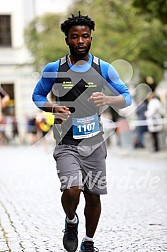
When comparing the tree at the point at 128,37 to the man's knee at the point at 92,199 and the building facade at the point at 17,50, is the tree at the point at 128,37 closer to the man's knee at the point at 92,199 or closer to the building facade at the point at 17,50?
the building facade at the point at 17,50

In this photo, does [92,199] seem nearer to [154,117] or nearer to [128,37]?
[154,117]

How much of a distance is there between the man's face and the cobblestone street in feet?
5.35

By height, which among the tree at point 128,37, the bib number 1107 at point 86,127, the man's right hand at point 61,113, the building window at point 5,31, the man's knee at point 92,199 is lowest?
the man's knee at point 92,199

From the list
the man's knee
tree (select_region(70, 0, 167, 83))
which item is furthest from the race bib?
tree (select_region(70, 0, 167, 83))

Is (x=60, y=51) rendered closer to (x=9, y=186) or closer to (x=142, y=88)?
(x=142, y=88)

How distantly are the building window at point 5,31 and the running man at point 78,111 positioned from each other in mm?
38686

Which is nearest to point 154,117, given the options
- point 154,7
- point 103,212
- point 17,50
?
point 154,7

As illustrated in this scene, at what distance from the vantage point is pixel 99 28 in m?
25.6

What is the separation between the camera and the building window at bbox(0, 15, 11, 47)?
43906 millimetres

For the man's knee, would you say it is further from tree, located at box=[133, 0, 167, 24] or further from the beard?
tree, located at box=[133, 0, 167, 24]

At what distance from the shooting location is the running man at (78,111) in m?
5.61

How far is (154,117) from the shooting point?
66.4ft

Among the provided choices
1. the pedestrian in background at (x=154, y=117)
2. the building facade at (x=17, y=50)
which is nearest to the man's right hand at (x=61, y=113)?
the pedestrian in background at (x=154, y=117)

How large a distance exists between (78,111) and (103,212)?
10.4ft
